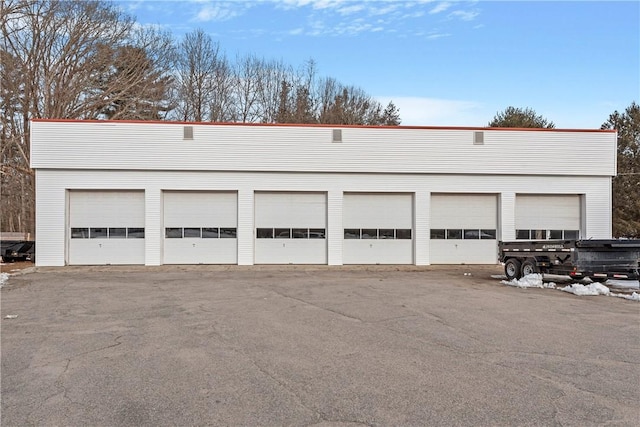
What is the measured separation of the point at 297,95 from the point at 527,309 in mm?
35838

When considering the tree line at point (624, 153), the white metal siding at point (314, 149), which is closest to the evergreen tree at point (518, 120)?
the tree line at point (624, 153)

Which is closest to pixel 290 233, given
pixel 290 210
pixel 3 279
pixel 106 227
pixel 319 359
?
pixel 290 210

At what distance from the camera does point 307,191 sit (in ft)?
71.3

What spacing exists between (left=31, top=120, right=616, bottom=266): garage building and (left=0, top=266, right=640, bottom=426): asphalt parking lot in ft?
28.3

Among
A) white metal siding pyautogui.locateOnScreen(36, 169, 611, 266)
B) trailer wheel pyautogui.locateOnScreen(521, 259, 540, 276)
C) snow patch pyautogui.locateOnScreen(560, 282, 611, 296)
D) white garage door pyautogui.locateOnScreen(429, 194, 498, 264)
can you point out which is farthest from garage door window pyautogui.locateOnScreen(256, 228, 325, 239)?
snow patch pyautogui.locateOnScreen(560, 282, 611, 296)

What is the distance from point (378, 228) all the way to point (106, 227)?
11.7 metres

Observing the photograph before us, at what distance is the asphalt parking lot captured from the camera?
4.55 meters

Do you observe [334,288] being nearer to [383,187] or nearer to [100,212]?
[383,187]

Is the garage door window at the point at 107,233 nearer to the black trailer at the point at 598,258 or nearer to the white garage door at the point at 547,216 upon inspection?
the black trailer at the point at 598,258

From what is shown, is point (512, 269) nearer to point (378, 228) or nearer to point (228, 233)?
point (378, 228)

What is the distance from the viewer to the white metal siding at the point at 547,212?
885 inches

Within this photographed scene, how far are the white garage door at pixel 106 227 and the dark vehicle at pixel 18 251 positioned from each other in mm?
5906

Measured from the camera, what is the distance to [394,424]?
426 cm

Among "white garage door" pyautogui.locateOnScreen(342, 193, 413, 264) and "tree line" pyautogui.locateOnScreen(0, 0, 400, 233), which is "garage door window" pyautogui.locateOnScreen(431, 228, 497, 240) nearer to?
"white garage door" pyautogui.locateOnScreen(342, 193, 413, 264)
